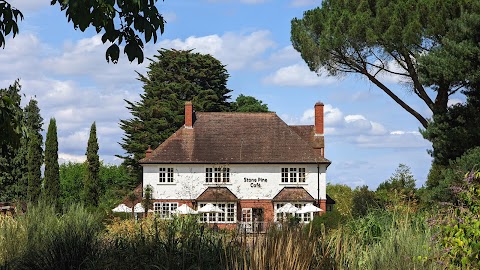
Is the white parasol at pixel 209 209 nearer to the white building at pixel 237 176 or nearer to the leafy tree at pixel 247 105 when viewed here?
the white building at pixel 237 176

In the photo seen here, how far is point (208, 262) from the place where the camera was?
8922 millimetres

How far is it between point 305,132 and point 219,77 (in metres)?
11.8

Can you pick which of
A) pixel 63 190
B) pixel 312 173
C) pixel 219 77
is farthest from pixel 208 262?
pixel 63 190

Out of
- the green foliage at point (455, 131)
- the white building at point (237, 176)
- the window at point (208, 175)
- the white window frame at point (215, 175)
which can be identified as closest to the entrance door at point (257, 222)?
the white building at point (237, 176)

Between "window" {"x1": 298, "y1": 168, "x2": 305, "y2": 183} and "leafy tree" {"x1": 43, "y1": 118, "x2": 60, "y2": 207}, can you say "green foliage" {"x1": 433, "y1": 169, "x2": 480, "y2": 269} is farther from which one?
"leafy tree" {"x1": 43, "y1": 118, "x2": 60, "y2": 207}

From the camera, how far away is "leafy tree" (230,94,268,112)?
211ft

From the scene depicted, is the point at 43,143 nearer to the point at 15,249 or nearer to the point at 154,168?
the point at 154,168

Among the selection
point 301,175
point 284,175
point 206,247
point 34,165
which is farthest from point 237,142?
point 206,247

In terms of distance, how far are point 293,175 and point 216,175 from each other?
520 cm

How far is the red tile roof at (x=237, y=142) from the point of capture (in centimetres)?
4847

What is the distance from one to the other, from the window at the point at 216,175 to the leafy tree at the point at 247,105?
619 inches

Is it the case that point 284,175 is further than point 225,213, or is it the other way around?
point 284,175

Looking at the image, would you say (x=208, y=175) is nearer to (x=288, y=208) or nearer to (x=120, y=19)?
(x=288, y=208)

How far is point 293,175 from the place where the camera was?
48.5 meters
